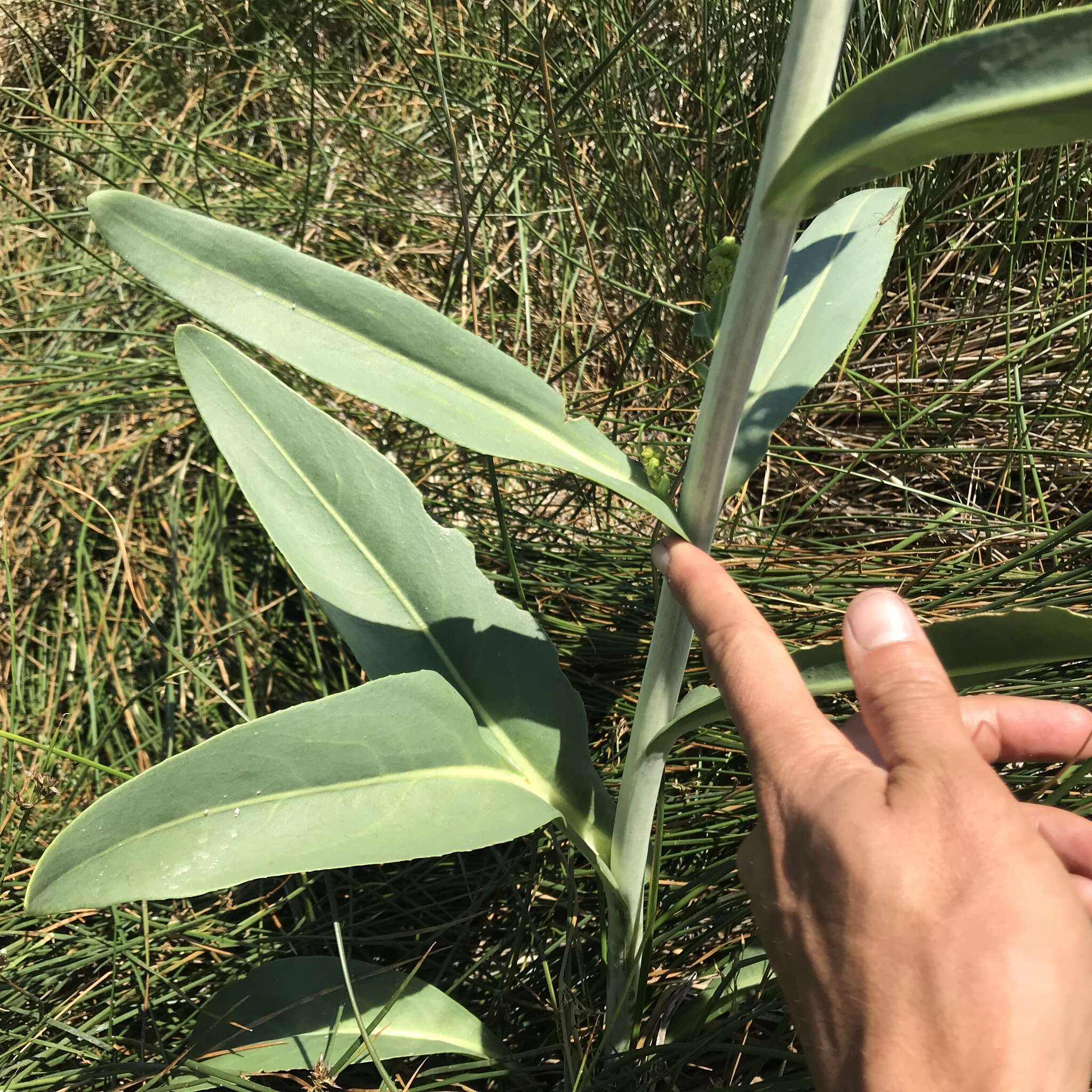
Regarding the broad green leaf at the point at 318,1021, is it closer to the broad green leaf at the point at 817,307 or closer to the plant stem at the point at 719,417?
the plant stem at the point at 719,417

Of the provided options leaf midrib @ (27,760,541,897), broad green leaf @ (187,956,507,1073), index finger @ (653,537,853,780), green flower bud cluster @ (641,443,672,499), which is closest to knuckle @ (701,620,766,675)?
index finger @ (653,537,853,780)

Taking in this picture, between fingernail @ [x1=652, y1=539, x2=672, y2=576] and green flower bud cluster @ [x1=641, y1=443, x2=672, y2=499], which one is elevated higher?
green flower bud cluster @ [x1=641, y1=443, x2=672, y2=499]

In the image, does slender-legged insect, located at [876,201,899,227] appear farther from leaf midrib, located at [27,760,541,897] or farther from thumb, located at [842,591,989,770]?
leaf midrib, located at [27,760,541,897]

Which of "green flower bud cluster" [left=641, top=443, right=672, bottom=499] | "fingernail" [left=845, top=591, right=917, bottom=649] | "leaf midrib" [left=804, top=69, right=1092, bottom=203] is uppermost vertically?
"leaf midrib" [left=804, top=69, right=1092, bottom=203]

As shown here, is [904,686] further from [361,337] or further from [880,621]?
[361,337]

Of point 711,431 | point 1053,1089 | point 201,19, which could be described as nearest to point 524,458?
point 711,431

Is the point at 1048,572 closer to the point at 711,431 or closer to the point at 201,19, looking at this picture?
the point at 711,431

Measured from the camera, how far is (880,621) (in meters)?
0.60

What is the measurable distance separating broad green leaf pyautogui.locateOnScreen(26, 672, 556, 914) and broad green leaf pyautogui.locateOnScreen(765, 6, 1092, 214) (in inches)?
18.9

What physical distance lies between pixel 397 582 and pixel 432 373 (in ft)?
0.82

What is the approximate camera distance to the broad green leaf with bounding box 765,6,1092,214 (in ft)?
1.40

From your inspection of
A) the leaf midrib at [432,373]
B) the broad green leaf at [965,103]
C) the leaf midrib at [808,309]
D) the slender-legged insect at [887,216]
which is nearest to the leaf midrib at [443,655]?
the leaf midrib at [432,373]

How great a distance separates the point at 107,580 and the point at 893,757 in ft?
4.61

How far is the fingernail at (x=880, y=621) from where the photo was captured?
1.95 feet
